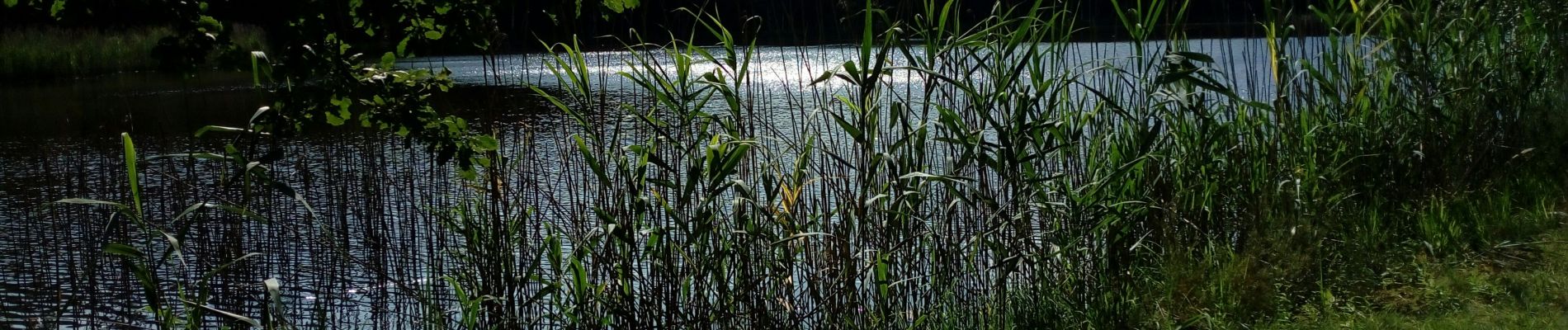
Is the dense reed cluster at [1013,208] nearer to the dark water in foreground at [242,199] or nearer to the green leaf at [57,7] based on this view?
the dark water in foreground at [242,199]

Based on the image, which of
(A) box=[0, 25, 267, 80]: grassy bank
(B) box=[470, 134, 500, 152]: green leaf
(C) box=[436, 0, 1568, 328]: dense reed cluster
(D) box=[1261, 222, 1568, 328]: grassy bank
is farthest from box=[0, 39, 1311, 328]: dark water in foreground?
(A) box=[0, 25, 267, 80]: grassy bank

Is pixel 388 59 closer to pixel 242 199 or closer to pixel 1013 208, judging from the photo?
pixel 1013 208

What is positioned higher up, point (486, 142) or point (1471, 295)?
point (486, 142)

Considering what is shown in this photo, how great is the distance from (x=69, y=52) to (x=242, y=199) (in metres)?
11.5

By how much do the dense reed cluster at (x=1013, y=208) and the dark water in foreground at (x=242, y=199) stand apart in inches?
5.8

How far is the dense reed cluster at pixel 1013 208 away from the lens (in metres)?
1.96

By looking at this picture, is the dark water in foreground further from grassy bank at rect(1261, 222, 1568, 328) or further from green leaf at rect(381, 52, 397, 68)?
grassy bank at rect(1261, 222, 1568, 328)

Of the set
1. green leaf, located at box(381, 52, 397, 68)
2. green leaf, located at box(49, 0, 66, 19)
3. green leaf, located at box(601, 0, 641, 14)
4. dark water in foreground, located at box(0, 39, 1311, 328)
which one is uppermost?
green leaf, located at box(49, 0, 66, 19)

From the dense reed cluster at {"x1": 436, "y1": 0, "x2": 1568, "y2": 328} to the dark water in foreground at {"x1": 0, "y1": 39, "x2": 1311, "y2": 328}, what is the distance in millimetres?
148

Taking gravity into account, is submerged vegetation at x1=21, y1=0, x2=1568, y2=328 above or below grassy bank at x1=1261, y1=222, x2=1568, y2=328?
above

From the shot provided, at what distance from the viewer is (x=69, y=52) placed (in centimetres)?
1323

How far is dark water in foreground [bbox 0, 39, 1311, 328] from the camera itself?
281 cm

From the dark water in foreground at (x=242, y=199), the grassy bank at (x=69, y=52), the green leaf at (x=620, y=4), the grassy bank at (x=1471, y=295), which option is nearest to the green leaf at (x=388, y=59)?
the dark water in foreground at (x=242, y=199)

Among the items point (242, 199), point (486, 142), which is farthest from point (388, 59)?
point (242, 199)
